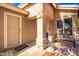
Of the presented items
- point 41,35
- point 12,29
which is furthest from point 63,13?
point 12,29

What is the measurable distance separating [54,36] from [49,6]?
0.58 m

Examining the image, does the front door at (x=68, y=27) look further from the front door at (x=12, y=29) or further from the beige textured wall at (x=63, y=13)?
the front door at (x=12, y=29)

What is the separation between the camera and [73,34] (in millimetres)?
2439

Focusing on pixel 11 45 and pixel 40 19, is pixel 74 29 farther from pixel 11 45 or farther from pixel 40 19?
pixel 11 45

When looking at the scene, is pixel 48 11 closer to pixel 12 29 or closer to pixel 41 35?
pixel 41 35

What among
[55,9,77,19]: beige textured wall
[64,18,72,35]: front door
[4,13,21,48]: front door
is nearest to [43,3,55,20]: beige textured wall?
[55,9,77,19]: beige textured wall

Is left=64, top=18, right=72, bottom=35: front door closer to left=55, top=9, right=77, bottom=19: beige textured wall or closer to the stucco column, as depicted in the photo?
left=55, top=9, right=77, bottom=19: beige textured wall

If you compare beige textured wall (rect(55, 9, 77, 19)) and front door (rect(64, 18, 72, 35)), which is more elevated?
beige textured wall (rect(55, 9, 77, 19))

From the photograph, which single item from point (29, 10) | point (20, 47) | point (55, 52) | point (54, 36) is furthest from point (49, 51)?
point (29, 10)

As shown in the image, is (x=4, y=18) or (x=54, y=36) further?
(x=54, y=36)

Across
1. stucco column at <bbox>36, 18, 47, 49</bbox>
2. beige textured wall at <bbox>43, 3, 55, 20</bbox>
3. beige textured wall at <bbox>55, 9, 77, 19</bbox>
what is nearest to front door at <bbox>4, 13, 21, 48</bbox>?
stucco column at <bbox>36, 18, 47, 49</bbox>

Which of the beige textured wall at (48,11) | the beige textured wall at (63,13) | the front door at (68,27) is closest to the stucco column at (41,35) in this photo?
the beige textured wall at (48,11)

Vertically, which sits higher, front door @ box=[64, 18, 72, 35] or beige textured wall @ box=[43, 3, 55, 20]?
beige textured wall @ box=[43, 3, 55, 20]

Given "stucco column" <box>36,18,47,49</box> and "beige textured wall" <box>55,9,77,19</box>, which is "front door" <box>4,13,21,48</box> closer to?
"stucco column" <box>36,18,47,49</box>
